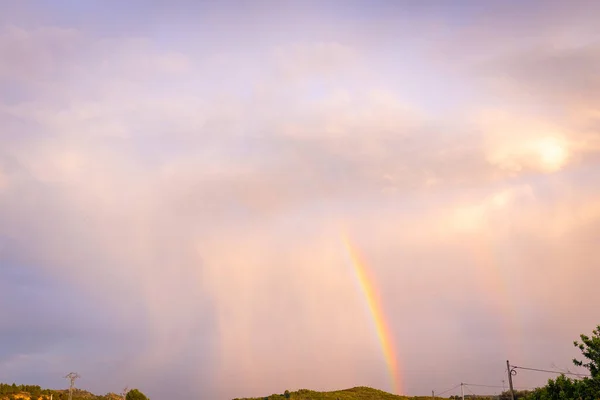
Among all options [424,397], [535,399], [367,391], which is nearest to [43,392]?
[367,391]

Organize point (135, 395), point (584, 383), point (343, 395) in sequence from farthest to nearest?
point (343, 395), point (135, 395), point (584, 383)

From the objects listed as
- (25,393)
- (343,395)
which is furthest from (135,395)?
(343,395)

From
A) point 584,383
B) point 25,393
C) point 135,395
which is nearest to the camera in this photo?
point 584,383

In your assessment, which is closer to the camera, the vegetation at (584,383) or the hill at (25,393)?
the vegetation at (584,383)

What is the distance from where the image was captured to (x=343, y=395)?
14550 cm

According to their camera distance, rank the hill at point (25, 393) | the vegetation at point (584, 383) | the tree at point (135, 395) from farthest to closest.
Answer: the hill at point (25, 393)
the tree at point (135, 395)
the vegetation at point (584, 383)

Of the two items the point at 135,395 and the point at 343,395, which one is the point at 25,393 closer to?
the point at 135,395

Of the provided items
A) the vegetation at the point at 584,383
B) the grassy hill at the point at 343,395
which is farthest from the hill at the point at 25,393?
the vegetation at the point at 584,383

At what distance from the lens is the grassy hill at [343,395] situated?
134250 millimetres

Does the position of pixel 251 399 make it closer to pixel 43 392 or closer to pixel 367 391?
pixel 367 391

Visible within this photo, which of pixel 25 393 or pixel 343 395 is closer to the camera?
pixel 25 393

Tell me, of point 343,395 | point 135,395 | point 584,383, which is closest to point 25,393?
point 135,395

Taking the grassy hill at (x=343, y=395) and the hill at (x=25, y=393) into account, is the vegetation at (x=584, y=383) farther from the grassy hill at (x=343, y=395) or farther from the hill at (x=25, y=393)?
the hill at (x=25, y=393)

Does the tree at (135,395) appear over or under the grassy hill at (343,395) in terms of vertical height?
over
